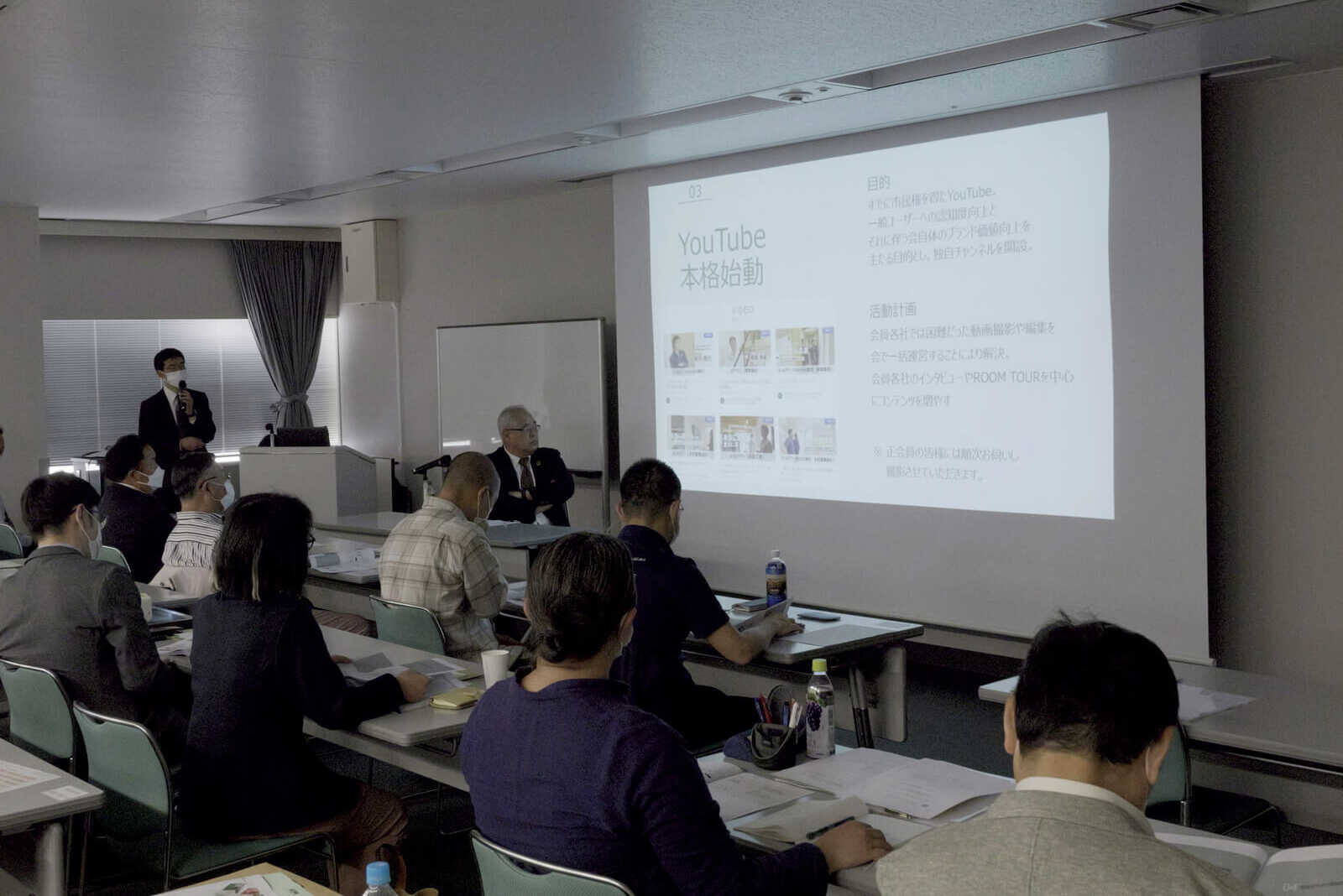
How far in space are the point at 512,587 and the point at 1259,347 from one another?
3435 millimetres

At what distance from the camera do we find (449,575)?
4398mm

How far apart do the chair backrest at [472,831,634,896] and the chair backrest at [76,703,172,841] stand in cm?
110

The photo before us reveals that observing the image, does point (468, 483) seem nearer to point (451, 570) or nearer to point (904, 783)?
point (451, 570)

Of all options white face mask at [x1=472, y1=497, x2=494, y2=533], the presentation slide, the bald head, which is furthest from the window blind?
the bald head

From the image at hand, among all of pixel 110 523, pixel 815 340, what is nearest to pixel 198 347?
pixel 110 523

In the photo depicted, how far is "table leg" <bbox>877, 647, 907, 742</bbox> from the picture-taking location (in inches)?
171

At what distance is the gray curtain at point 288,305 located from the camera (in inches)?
427

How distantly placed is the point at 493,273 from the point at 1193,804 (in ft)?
23.3

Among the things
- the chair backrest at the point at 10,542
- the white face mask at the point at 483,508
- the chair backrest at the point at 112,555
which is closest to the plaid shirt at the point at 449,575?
the white face mask at the point at 483,508

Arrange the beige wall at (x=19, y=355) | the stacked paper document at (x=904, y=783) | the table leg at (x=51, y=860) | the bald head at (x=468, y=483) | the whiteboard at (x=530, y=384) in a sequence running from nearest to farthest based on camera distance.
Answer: the stacked paper document at (x=904, y=783), the table leg at (x=51, y=860), the bald head at (x=468, y=483), the whiteboard at (x=530, y=384), the beige wall at (x=19, y=355)

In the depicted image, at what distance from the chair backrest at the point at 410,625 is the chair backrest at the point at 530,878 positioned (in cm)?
211

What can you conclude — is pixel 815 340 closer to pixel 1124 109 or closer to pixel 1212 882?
pixel 1124 109

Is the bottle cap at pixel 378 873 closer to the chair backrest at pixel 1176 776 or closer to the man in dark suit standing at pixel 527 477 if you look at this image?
the chair backrest at pixel 1176 776

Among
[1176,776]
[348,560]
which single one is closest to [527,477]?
[348,560]
